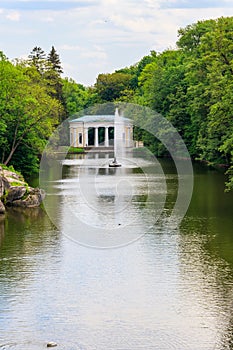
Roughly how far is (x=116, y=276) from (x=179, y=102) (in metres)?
50.9

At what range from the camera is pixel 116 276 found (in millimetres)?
22906

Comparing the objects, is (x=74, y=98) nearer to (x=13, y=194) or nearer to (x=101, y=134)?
(x=101, y=134)

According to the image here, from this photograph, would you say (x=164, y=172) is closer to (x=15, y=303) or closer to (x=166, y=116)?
(x=166, y=116)

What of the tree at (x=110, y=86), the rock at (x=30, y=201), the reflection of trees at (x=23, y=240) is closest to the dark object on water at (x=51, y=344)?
the reflection of trees at (x=23, y=240)

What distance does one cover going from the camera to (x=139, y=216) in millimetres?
33812

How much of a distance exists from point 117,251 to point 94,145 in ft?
268

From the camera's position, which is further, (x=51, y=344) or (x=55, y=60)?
(x=55, y=60)

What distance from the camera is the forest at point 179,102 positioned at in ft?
157

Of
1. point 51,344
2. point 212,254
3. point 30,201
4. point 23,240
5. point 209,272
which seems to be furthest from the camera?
point 30,201

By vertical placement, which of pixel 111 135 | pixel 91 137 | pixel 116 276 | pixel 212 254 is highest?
pixel 111 135

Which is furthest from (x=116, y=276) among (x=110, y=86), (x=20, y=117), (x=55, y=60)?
(x=110, y=86)

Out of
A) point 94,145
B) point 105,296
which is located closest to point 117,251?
point 105,296

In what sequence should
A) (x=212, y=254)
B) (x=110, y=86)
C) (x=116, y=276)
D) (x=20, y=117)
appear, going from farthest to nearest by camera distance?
(x=110, y=86) < (x=20, y=117) < (x=212, y=254) < (x=116, y=276)

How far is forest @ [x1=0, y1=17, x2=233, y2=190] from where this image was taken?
157ft
